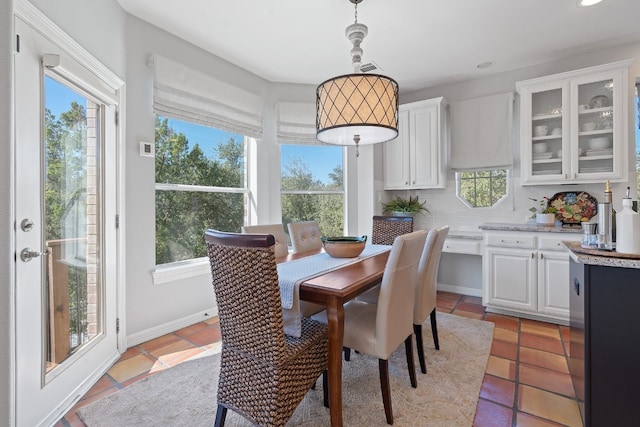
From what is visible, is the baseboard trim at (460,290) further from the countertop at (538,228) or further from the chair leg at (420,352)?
the chair leg at (420,352)

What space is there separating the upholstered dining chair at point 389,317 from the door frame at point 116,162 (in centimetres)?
163

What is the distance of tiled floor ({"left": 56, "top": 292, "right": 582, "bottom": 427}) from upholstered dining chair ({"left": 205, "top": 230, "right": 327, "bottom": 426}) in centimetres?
98

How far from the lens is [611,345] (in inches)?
54.8

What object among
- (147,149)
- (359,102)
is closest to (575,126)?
(359,102)

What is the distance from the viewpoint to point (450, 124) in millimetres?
3910

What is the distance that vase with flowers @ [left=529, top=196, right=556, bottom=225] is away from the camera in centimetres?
318

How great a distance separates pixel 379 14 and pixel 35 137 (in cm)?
248

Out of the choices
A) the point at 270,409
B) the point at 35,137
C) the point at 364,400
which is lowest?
the point at 364,400

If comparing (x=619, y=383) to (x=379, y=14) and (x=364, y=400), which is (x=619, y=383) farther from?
(x=379, y=14)

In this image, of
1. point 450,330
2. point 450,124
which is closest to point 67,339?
point 450,330

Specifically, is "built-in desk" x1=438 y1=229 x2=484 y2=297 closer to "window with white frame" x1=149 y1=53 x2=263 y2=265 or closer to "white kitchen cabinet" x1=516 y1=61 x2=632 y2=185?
"white kitchen cabinet" x1=516 y1=61 x2=632 y2=185

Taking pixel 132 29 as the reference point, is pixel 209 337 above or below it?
below

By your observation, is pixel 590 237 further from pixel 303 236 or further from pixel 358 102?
pixel 303 236

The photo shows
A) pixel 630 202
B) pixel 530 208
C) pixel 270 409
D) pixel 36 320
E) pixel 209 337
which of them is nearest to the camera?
pixel 270 409
